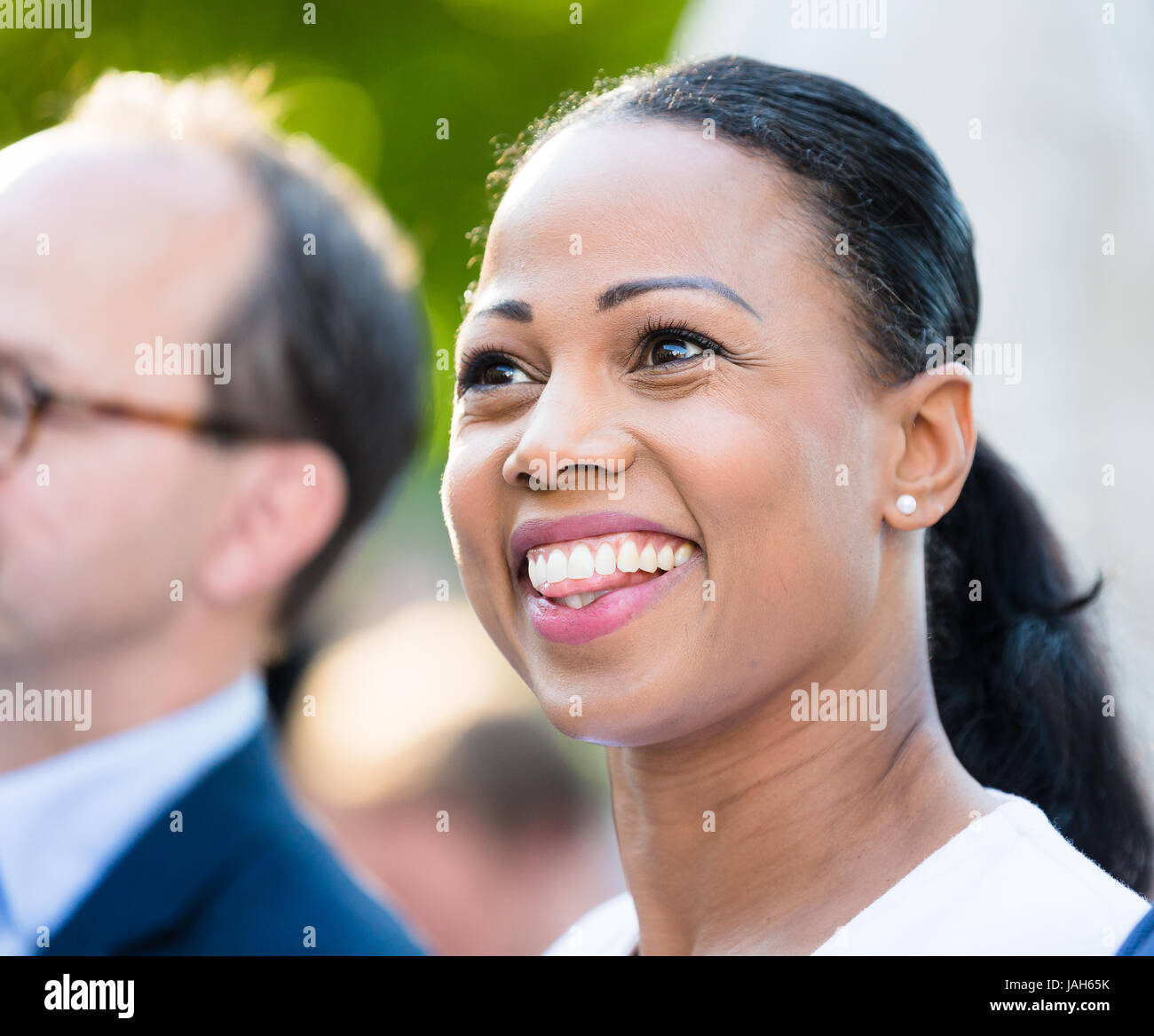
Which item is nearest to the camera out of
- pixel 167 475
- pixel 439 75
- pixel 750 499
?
pixel 750 499

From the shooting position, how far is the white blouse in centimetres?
126

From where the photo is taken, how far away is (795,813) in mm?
1417

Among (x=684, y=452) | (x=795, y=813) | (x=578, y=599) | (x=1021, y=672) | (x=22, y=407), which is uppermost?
(x=22, y=407)

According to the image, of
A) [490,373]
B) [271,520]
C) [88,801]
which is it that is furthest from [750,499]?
[88,801]

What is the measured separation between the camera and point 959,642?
1.66 meters

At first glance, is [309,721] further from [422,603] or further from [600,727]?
[600,727]

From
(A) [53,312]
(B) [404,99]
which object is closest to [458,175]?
(B) [404,99]

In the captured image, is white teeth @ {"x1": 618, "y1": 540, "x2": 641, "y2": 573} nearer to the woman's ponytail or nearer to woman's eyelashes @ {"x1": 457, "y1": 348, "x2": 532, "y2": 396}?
woman's eyelashes @ {"x1": 457, "y1": 348, "x2": 532, "y2": 396}

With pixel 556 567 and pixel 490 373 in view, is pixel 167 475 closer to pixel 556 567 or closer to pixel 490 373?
pixel 490 373

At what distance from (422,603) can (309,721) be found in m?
0.51

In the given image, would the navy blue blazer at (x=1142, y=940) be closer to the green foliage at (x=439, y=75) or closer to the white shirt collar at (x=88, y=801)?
the white shirt collar at (x=88, y=801)

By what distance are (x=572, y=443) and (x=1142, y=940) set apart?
0.73 metres

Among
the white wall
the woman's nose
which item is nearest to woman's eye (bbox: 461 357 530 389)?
the woman's nose

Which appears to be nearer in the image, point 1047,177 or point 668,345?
point 668,345
